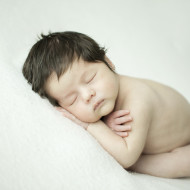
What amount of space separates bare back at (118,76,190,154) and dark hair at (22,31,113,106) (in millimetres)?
187

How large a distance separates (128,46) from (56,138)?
45.6 inches

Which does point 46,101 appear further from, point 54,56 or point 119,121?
point 119,121

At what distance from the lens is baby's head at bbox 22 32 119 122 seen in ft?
3.18

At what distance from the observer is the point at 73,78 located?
969 mm

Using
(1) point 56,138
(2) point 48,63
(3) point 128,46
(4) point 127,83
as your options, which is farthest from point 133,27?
(1) point 56,138

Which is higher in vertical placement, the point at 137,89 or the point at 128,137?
the point at 137,89

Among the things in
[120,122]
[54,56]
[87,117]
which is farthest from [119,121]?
[54,56]

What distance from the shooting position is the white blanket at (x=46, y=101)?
76 centimetres

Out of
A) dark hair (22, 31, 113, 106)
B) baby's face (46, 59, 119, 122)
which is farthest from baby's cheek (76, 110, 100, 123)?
dark hair (22, 31, 113, 106)

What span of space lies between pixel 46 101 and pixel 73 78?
0.13 meters

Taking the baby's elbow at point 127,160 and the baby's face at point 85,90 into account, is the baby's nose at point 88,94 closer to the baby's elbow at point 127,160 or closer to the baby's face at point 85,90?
the baby's face at point 85,90

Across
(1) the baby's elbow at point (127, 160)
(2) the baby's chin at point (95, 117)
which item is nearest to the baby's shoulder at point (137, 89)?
(2) the baby's chin at point (95, 117)

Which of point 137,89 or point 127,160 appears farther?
point 137,89

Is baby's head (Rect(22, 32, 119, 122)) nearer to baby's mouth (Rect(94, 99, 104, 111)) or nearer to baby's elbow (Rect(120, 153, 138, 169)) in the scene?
baby's mouth (Rect(94, 99, 104, 111))
